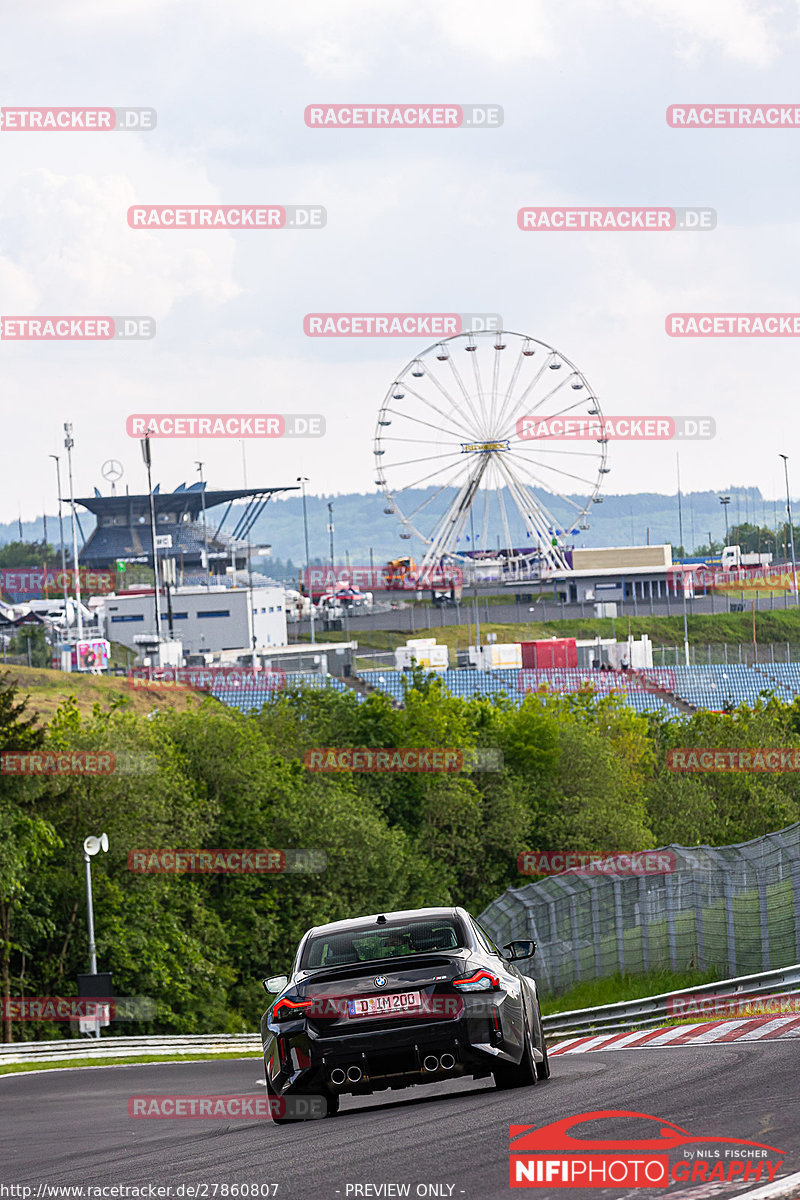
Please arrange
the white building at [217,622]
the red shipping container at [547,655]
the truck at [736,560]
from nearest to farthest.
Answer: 1. the red shipping container at [547,655]
2. the white building at [217,622]
3. the truck at [736,560]

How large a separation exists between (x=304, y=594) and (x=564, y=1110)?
15559 cm

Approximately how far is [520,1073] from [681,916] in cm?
1103

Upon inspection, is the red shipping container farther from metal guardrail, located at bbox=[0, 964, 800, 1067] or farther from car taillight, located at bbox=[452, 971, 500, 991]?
car taillight, located at bbox=[452, 971, 500, 991]

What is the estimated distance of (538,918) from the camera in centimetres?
2623

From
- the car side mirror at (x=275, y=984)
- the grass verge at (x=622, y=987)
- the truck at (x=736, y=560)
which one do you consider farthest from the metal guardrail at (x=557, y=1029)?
the truck at (x=736, y=560)

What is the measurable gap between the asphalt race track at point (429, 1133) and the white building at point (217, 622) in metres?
110

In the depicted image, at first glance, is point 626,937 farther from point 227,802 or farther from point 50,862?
point 227,802

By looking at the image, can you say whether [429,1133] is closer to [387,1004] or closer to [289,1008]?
[387,1004]

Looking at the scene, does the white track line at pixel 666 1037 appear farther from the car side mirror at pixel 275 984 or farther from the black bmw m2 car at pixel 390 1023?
the car side mirror at pixel 275 984

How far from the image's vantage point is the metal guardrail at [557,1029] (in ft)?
53.1

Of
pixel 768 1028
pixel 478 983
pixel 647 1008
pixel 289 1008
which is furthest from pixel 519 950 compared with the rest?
pixel 647 1008

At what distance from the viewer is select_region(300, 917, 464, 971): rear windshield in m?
9.47

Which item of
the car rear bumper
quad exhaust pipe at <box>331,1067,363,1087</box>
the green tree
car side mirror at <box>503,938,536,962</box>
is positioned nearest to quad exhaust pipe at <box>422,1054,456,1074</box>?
the car rear bumper

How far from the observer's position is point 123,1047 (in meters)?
27.2
